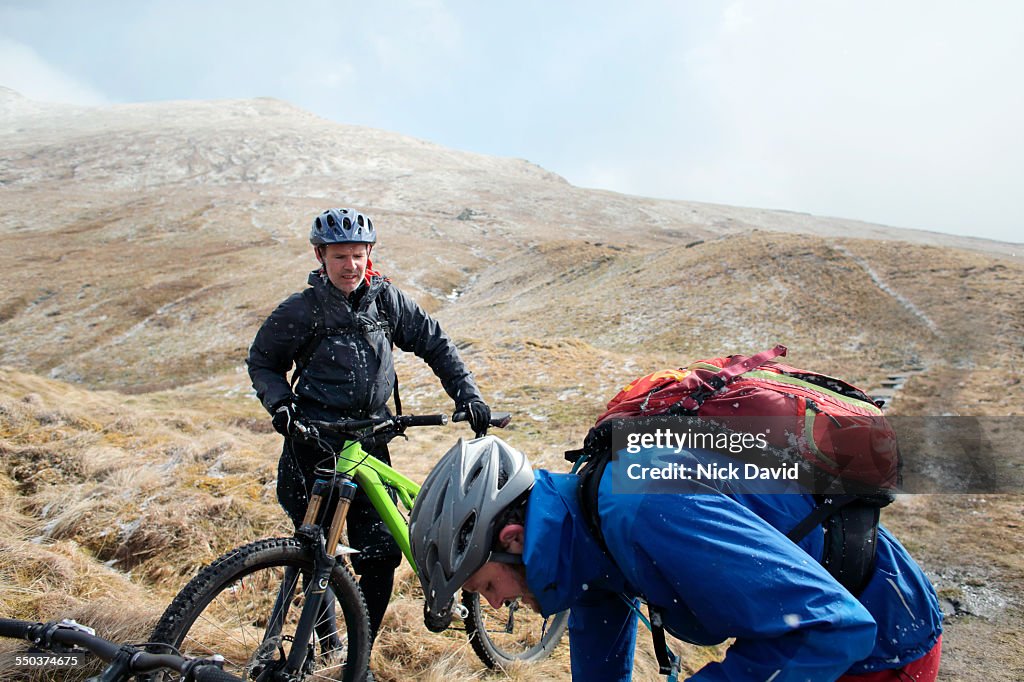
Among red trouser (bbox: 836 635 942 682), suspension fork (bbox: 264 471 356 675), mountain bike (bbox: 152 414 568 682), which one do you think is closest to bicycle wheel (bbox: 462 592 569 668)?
mountain bike (bbox: 152 414 568 682)

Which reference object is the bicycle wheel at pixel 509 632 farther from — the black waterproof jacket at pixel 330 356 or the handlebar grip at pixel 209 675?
the handlebar grip at pixel 209 675

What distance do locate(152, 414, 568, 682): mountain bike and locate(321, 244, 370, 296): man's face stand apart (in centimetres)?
103

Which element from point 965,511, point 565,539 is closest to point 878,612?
point 565,539

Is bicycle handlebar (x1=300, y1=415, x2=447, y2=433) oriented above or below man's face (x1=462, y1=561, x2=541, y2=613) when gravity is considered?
above

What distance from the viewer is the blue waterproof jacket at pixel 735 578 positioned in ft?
4.99

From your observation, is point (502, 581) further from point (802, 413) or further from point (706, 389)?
Answer: point (802, 413)

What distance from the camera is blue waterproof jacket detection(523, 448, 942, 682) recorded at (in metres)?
1.52

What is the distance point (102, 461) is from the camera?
6.36 meters

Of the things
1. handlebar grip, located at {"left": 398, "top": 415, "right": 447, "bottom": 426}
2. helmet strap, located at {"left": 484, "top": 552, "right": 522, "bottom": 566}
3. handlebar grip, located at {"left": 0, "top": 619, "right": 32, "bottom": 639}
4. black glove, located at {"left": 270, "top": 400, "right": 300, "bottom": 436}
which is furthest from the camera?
handlebar grip, located at {"left": 398, "top": 415, "right": 447, "bottom": 426}

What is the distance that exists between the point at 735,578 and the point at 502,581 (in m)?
0.91

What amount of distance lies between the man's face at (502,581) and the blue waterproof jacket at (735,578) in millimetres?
133

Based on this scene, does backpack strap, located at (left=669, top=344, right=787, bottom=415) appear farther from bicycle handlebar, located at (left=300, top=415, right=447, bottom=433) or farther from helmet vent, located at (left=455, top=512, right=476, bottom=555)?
bicycle handlebar, located at (left=300, top=415, right=447, bottom=433)

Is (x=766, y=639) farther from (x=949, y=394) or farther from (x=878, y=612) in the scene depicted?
(x=949, y=394)

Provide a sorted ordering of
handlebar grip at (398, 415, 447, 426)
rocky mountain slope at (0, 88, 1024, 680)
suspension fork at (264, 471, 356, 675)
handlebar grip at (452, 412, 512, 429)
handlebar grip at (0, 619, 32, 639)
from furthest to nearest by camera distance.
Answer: rocky mountain slope at (0, 88, 1024, 680), handlebar grip at (452, 412, 512, 429), handlebar grip at (398, 415, 447, 426), suspension fork at (264, 471, 356, 675), handlebar grip at (0, 619, 32, 639)
